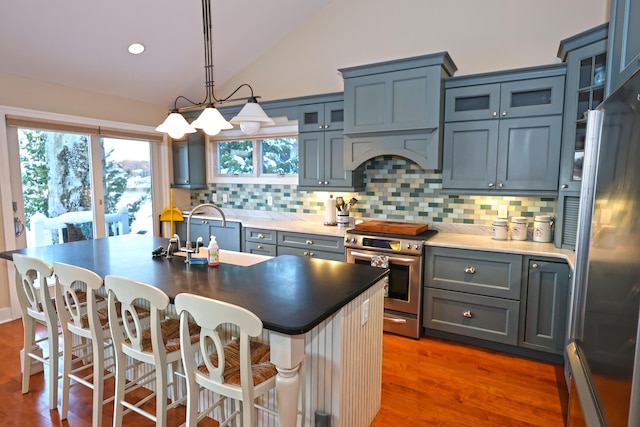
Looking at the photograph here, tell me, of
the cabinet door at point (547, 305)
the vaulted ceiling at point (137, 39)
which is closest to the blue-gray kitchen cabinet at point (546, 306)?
the cabinet door at point (547, 305)

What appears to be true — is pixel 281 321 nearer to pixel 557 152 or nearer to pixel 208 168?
pixel 557 152

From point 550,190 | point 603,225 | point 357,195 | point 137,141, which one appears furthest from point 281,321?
point 137,141

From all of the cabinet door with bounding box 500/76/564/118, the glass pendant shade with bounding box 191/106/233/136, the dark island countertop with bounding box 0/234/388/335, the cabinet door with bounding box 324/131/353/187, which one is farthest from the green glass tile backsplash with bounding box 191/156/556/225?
the glass pendant shade with bounding box 191/106/233/136

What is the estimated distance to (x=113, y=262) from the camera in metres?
2.37

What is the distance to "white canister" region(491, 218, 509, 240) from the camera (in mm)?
3277

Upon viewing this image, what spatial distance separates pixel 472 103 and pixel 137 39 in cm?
325

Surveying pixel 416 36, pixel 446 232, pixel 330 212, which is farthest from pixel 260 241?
pixel 416 36

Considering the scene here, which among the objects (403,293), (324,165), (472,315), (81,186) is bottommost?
(472,315)

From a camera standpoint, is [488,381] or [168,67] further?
[168,67]

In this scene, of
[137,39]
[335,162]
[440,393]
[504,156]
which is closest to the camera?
[440,393]

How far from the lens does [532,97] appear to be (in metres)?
3.06

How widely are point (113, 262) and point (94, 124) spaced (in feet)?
8.10

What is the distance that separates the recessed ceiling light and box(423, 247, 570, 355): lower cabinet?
135 inches

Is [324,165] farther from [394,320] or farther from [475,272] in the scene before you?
[475,272]
